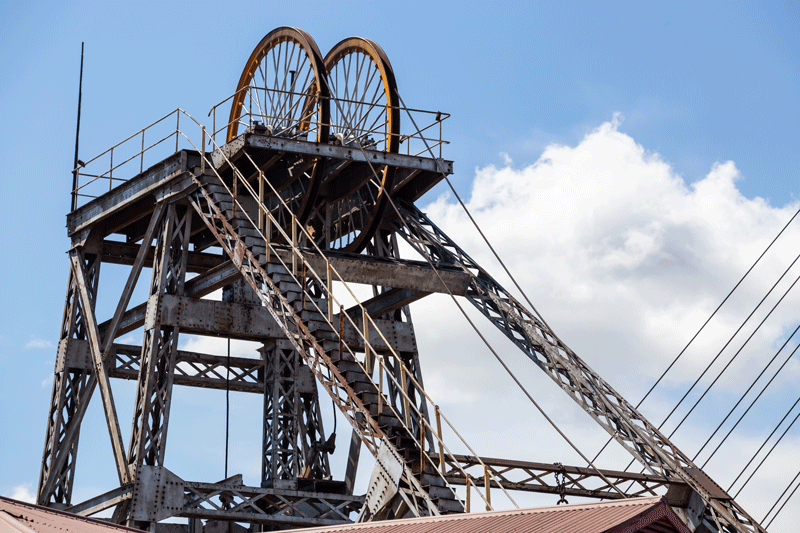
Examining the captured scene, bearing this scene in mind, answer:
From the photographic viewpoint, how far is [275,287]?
2188 cm

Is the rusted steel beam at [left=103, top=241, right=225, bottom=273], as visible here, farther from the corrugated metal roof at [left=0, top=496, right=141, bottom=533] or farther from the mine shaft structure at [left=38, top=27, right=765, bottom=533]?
the corrugated metal roof at [left=0, top=496, right=141, bottom=533]

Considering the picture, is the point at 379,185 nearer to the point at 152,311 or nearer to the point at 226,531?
the point at 152,311

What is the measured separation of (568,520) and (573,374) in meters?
11.0

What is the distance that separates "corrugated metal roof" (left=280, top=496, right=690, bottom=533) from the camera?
12.4 m

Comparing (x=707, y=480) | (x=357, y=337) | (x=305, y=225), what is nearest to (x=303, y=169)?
(x=305, y=225)

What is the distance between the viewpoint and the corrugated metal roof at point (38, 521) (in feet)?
45.8

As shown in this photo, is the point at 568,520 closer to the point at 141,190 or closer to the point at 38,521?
the point at 38,521

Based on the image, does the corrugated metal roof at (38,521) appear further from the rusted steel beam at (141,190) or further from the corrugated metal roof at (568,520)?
the rusted steel beam at (141,190)

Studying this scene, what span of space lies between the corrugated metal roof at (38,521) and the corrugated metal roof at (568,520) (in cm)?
320

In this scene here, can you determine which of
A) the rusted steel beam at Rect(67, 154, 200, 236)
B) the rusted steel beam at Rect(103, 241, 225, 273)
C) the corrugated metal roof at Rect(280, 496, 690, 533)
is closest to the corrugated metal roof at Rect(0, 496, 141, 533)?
the corrugated metal roof at Rect(280, 496, 690, 533)

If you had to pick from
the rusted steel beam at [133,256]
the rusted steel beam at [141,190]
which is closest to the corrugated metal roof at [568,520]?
the rusted steel beam at [141,190]

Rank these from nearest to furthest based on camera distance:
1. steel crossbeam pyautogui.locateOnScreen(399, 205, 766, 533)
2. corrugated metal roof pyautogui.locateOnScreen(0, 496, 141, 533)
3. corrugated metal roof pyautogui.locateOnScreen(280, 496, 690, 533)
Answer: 1. corrugated metal roof pyautogui.locateOnScreen(280, 496, 690, 533)
2. corrugated metal roof pyautogui.locateOnScreen(0, 496, 141, 533)
3. steel crossbeam pyautogui.locateOnScreen(399, 205, 766, 533)

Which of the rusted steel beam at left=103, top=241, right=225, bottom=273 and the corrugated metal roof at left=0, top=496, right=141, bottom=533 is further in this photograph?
the rusted steel beam at left=103, top=241, right=225, bottom=273

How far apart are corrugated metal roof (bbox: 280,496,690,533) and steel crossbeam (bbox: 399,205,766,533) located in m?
8.64
